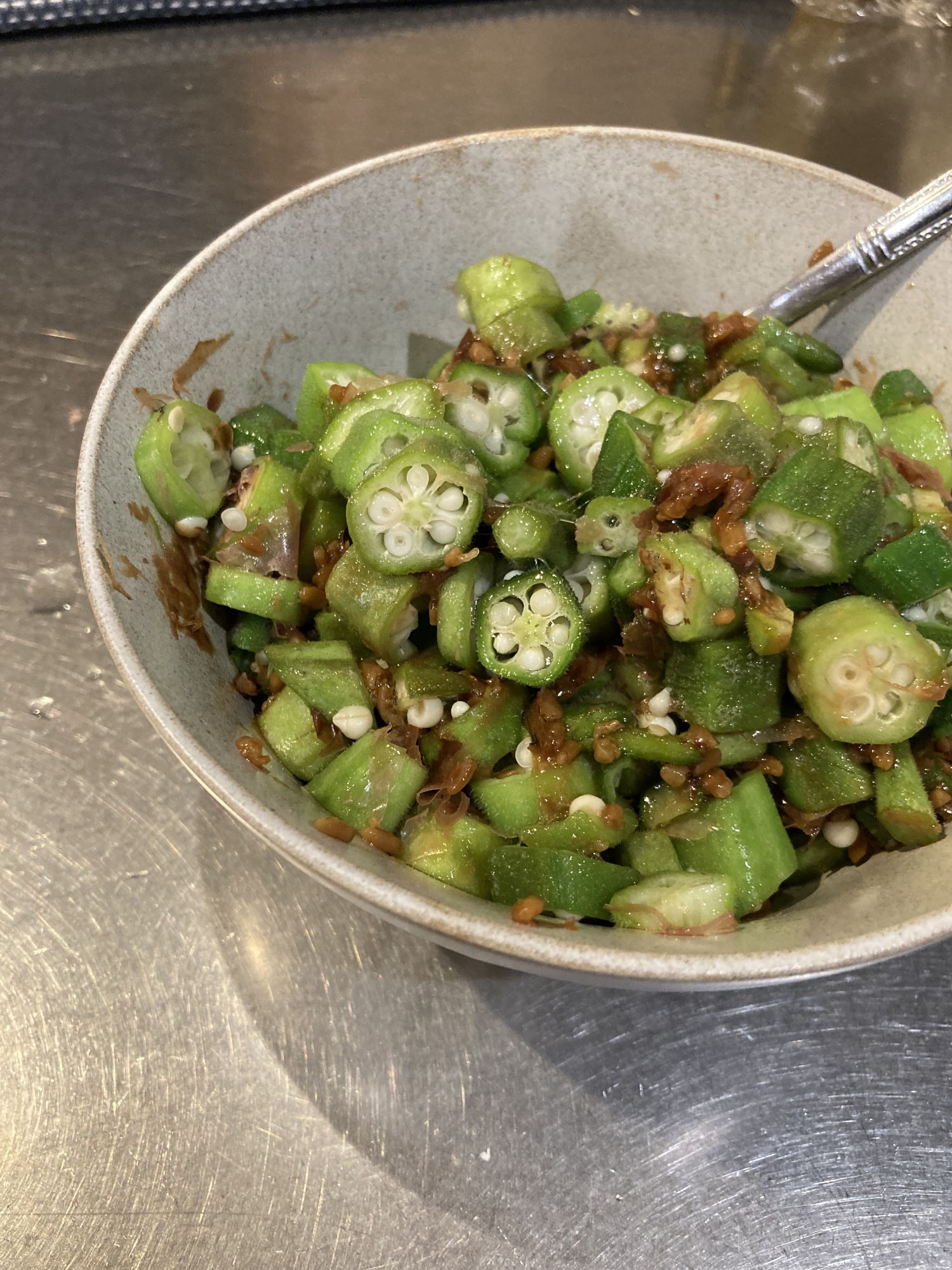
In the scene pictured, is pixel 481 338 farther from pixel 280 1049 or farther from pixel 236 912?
pixel 280 1049

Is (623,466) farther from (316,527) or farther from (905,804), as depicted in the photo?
(905,804)

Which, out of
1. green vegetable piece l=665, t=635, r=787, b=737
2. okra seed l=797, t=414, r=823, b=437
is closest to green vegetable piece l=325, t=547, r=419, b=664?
green vegetable piece l=665, t=635, r=787, b=737

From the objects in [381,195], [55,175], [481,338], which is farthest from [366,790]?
[55,175]

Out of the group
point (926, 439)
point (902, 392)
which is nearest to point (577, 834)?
point (926, 439)

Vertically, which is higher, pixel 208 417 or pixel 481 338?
pixel 481 338

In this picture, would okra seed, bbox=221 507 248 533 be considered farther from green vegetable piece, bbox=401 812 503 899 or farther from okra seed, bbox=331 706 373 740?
green vegetable piece, bbox=401 812 503 899

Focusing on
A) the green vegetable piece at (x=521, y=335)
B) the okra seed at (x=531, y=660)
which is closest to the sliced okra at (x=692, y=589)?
the okra seed at (x=531, y=660)

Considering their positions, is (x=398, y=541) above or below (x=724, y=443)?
below
